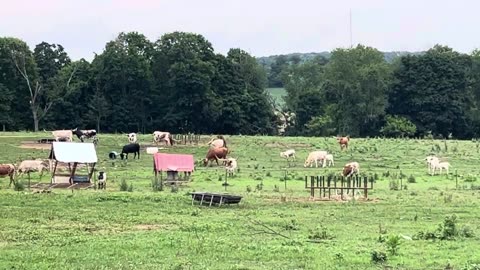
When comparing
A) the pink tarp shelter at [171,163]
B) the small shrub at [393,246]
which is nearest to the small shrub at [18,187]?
the pink tarp shelter at [171,163]

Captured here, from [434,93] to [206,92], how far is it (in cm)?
2601

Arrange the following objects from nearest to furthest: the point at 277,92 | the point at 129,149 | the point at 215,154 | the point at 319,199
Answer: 1. the point at 319,199
2. the point at 215,154
3. the point at 129,149
4. the point at 277,92

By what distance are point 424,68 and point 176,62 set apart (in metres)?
28.8

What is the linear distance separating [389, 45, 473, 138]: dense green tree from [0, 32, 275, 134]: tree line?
58.1 ft

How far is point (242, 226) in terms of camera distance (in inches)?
877

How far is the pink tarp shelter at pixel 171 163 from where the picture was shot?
35.4m

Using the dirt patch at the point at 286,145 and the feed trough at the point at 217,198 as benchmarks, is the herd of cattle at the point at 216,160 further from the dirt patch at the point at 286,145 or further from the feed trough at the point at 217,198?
the feed trough at the point at 217,198

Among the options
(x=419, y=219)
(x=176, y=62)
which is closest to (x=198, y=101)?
(x=176, y=62)

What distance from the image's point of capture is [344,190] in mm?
32375

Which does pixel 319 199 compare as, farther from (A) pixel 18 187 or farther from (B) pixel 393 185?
(A) pixel 18 187

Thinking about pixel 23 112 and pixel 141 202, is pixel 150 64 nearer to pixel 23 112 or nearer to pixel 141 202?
pixel 23 112

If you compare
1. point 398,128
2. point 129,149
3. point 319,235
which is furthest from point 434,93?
point 319,235

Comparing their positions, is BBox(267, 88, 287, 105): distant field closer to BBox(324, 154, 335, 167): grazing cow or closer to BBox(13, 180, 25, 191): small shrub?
BBox(324, 154, 335, 167): grazing cow

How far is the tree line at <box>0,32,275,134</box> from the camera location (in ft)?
276
